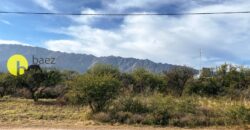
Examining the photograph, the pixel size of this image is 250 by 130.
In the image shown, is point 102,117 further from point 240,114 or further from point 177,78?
point 177,78

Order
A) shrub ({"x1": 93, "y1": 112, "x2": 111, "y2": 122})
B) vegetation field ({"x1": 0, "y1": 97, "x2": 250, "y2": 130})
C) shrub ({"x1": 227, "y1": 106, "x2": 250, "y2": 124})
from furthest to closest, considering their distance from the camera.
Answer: shrub ({"x1": 93, "y1": 112, "x2": 111, "y2": 122}) → shrub ({"x1": 227, "y1": 106, "x2": 250, "y2": 124}) → vegetation field ({"x1": 0, "y1": 97, "x2": 250, "y2": 130})

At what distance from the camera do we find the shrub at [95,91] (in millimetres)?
22625

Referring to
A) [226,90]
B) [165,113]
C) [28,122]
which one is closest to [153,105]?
[165,113]

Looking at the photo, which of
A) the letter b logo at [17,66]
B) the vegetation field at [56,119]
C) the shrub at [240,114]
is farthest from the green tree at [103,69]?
the shrub at [240,114]

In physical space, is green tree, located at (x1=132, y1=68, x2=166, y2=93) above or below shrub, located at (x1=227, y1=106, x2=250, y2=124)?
above

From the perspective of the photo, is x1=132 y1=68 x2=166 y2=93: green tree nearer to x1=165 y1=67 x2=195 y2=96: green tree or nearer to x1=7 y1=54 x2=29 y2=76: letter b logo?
x1=165 y1=67 x2=195 y2=96: green tree

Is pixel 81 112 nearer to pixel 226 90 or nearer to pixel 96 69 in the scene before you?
pixel 96 69

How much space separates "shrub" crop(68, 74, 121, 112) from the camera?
74.2 ft

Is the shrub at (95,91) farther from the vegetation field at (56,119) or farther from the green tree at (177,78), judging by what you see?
the green tree at (177,78)

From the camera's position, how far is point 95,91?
22531 mm

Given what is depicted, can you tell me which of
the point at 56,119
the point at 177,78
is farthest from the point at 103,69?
the point at 177,78

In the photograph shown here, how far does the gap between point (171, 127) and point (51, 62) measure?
69.8ft

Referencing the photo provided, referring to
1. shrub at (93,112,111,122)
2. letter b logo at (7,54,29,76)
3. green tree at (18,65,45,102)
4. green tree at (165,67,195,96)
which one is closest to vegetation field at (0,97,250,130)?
shrub at (93,112,111,122)

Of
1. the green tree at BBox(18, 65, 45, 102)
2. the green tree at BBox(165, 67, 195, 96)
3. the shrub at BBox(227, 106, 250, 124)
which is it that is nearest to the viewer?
the shrub at BBox(227, 106, 250, 124)
